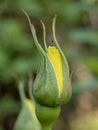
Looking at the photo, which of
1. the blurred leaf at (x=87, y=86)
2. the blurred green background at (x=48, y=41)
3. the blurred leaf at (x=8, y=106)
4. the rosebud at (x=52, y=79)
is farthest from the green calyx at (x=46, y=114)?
the blurred leaf at (x=8, y=106)

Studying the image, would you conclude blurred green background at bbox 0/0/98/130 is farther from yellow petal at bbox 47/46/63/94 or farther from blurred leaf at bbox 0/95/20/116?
yellow petal at bbox 47/46/63/94

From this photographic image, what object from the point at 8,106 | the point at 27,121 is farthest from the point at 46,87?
the point at 8,106

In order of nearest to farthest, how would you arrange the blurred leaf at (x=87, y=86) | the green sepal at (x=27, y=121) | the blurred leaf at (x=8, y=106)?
1. the green sepal at (x=27, y=121)
2. the blurred leaf at (x=87, y=86)
3. the blurred leaf at (x=8, y=106)

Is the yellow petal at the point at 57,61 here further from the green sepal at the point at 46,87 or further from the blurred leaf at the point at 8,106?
the blurred leaf at the point at 8,106

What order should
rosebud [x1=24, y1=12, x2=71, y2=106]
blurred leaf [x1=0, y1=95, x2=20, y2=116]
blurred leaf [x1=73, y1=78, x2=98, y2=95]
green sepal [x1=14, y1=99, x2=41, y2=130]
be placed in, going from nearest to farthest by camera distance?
rosebud [x1=24, y1=12, x2=71, y2=106]
green sepal [x1=14, y1=99, x2=41, y2=130]
blurred leaf [x1=73, y1=78, x2=98, y2=95]
blurred leaf [x1=0, y1=95, x2=20, y2=116]

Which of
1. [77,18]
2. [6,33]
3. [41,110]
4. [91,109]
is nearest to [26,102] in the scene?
[41,110]

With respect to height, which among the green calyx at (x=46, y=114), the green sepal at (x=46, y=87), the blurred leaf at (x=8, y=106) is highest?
the green sepal at (x=46, y=87)

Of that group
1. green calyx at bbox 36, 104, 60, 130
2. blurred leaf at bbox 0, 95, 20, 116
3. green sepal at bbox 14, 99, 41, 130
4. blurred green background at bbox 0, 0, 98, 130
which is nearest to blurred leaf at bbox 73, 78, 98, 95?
blurred green background at bbox 0, 0, 98, 130

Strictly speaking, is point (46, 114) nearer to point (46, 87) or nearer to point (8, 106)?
point (46, 87)
